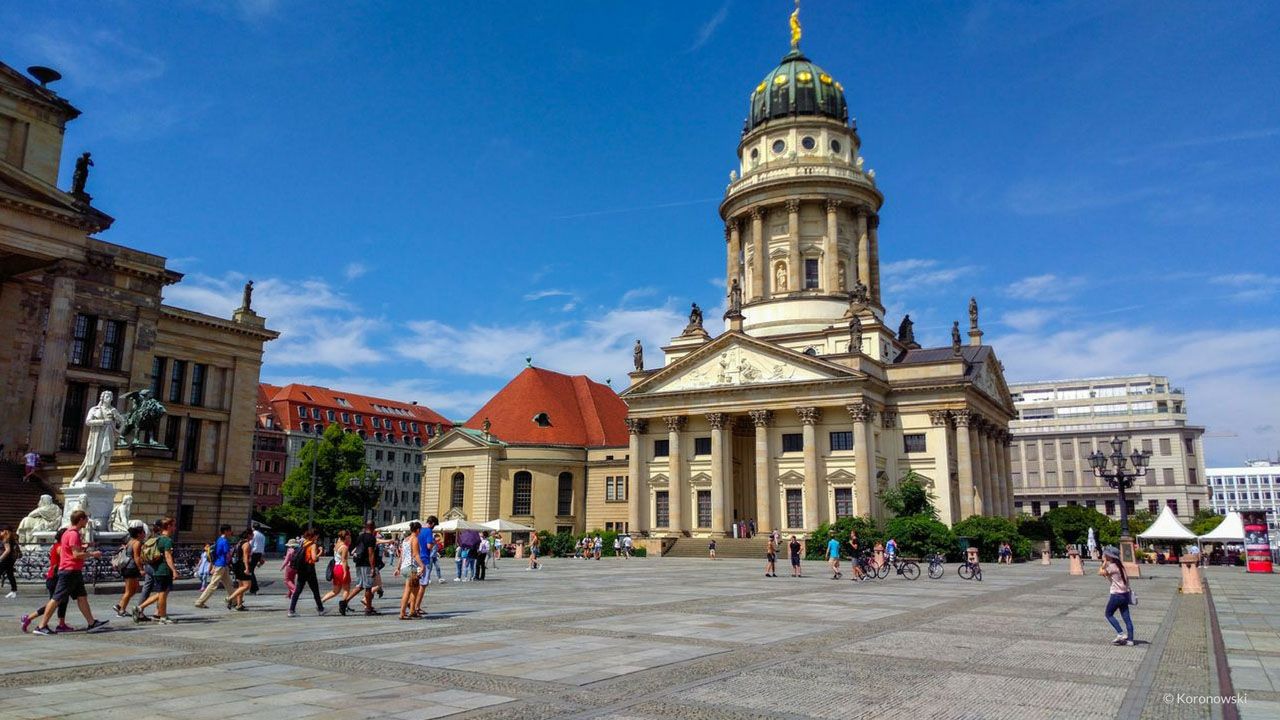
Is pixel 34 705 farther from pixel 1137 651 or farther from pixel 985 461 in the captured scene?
pixel 985 461

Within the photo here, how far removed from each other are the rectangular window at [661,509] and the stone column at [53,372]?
120ft

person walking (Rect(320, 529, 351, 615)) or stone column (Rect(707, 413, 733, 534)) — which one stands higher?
stone column (Rect(707, 413, 733, 534))

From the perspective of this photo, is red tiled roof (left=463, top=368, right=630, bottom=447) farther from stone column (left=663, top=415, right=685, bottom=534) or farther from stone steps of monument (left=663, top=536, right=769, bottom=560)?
stone steps of monument (left=663, top=536, right=769, bottom=560)

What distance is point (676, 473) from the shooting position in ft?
→ 192

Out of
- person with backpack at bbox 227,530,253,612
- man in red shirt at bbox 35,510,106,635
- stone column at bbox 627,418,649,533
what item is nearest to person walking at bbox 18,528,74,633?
man in red shirt at bbox 35,510,106,635

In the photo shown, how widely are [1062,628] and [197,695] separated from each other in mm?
14047

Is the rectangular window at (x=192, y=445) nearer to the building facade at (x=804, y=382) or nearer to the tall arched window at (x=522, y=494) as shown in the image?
the tall arched window at (x=522, y=494)

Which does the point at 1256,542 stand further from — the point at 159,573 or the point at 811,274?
the point at 159,573

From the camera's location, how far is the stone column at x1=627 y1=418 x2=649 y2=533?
196ft

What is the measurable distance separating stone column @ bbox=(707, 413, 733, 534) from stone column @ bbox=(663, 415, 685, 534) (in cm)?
249

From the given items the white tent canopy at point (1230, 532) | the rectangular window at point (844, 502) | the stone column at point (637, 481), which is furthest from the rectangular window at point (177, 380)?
the white tent canopy at point (1230, 532)

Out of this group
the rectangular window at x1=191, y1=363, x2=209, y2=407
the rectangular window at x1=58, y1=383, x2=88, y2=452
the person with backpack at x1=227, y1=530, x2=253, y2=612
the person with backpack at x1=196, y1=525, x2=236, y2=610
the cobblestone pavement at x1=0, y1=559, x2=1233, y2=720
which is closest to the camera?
the cobblestone pavement at x1=0, y1=559, x2=1233, y2=720

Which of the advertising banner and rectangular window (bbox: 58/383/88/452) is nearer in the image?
rectangular window (bbox: 58/383/88/452)

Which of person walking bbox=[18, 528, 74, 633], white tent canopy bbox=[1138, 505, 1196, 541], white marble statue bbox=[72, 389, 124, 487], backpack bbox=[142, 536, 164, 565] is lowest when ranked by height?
person walking bbox=[18, 528, 74, 633]
